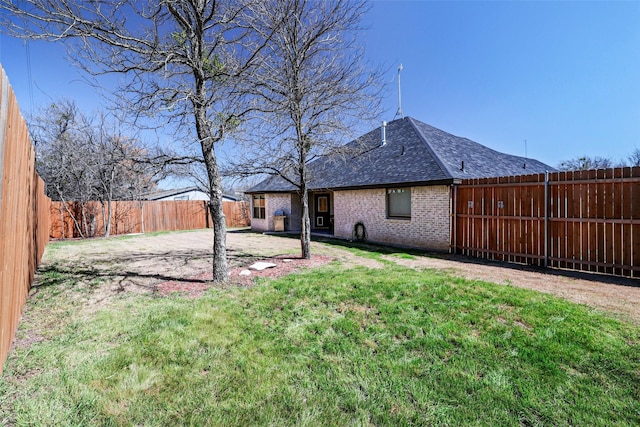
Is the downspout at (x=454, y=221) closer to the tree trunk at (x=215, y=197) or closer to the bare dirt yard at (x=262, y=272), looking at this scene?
the bare dirt yard at (x=262, y=272)

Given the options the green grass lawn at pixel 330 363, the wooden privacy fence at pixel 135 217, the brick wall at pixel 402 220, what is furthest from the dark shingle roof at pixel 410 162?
the wooden privacy fence at pixel 135 217

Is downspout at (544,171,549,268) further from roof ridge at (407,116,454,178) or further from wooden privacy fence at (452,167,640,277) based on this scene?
roof ridge at (407,116,454,178)

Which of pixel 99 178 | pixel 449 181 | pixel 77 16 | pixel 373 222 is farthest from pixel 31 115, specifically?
pixel 449 181

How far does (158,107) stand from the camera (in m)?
5.59

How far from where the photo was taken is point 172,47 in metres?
5.71

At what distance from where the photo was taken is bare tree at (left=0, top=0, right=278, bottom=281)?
463 centimetres

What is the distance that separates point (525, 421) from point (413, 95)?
13684mm

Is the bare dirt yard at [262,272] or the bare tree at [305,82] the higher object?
the bare tree at [305,82]

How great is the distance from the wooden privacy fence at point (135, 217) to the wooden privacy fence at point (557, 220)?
18502mm

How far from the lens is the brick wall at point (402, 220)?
999 cm

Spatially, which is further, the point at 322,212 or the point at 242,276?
the point at 322,212

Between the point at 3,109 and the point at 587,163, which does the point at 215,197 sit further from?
the point at 587,163

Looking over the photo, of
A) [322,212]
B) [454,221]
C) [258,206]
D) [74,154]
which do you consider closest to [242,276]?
[454,221]

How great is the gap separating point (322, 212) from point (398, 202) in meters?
7.19
